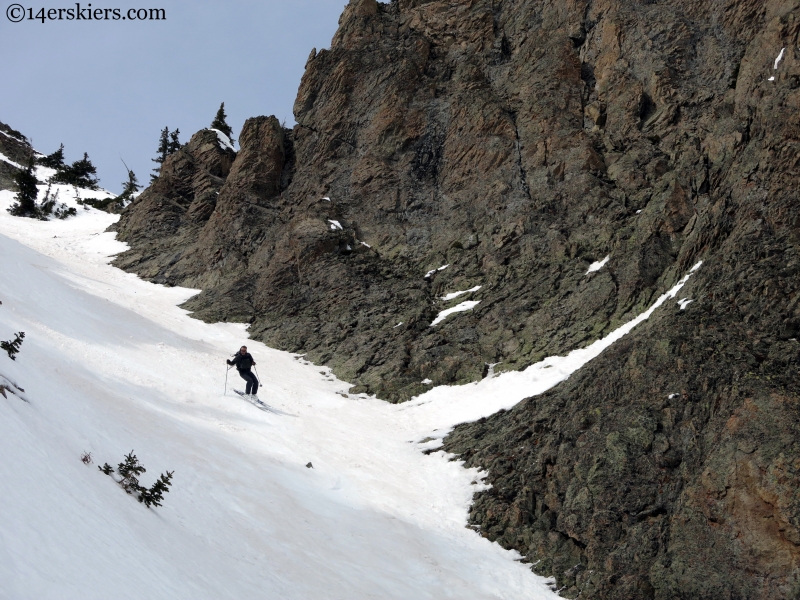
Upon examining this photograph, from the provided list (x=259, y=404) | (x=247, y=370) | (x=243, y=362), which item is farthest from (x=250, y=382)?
(x=259, y=404)

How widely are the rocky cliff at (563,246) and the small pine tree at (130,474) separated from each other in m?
8.86

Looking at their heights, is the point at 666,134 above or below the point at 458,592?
above

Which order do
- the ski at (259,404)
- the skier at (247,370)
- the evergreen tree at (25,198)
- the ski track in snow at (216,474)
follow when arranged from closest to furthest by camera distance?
the ski track in snow at (216,474), the ski at (259,404), the skier at (247,370), the evergreen tree at (25,198)

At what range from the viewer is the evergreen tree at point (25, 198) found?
5722cm

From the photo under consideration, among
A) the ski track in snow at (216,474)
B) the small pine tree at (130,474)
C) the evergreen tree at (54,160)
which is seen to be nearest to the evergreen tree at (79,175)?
the evergreen tree at (54,160)

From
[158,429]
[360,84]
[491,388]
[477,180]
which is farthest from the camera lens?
[360,84]

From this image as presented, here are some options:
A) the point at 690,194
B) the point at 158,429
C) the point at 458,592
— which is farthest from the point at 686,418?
the point at 690,194

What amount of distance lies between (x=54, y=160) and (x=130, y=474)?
81.7m

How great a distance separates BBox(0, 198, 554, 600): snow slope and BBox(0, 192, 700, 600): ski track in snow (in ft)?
0.14

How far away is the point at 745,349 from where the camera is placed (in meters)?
16.0

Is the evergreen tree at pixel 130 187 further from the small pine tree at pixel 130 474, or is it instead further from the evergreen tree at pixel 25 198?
the small pine tree at pixel 130 474

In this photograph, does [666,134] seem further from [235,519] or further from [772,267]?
[235,519]

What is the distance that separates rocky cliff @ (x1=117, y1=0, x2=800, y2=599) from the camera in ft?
46.8

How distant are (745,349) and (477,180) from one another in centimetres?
2332
